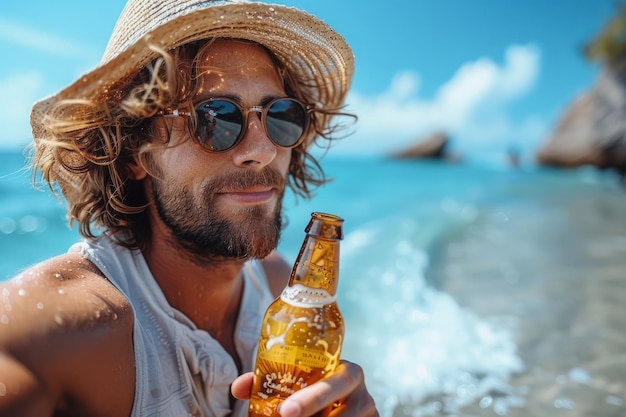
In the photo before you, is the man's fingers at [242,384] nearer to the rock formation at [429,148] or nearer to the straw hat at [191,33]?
the straw hat at [191,33]

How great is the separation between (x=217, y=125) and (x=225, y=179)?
21cm

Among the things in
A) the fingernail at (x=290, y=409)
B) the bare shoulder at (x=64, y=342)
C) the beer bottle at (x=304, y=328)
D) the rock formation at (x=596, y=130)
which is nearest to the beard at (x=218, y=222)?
the bare shoulder at (x=64, y=342)

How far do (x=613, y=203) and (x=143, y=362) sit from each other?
14278mm

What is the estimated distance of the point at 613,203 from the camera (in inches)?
535

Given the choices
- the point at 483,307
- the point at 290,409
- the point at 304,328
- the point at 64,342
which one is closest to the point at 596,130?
the point at 483,307

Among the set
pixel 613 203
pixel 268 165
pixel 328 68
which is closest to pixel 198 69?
pixel 268 165

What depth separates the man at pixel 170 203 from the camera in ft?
5.37

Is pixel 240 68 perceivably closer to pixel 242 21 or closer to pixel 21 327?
pixel 242 21

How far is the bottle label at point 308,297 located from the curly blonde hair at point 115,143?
0.93 meters

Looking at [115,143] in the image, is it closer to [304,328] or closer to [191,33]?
[191,33]

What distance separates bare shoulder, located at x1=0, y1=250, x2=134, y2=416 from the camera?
4.64 ft

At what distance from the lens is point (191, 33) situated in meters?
2.02

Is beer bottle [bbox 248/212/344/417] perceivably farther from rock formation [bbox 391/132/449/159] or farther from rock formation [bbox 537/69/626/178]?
rock formation [bbox 391/132/449/159]

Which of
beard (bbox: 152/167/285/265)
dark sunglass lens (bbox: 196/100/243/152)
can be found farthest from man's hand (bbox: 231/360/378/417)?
dark sunglass lens (bbox: 196/100/243/152)
